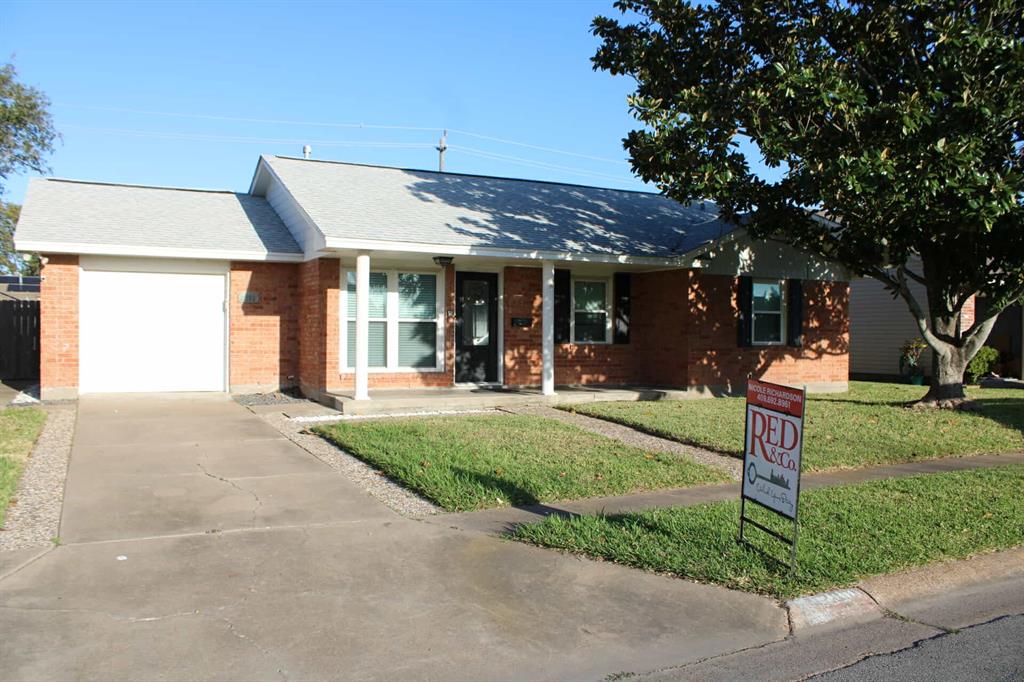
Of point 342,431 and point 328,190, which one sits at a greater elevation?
point 328,190

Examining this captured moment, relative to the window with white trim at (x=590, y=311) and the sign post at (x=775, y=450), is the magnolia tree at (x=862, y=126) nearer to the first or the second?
the window with white trim at (x=590, y=311)

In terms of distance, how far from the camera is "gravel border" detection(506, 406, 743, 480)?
32.2 feet

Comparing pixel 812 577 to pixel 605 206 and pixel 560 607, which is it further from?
pixel 605 206

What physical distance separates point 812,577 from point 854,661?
105 centimetres

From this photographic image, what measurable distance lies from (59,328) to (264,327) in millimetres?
3341

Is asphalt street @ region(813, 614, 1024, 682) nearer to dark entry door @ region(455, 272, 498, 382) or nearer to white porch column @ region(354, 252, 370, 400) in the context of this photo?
white porch column @ region(354, 252, 370, 400)

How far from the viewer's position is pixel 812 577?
18.9ft

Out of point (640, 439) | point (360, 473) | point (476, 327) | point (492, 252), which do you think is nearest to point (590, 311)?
point (476, 327)

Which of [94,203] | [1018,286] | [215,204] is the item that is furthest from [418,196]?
[1018,286]

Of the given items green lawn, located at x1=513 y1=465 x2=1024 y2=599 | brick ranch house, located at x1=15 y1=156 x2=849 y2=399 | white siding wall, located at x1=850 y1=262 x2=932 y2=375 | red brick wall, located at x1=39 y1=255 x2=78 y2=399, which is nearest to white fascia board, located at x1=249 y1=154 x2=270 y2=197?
brick ranch house, located at x1=15 y1=156 x2=849 y2=399

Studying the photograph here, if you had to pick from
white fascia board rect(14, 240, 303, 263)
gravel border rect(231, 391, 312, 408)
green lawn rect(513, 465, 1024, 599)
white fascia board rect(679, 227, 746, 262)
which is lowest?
green lawn rect(513, 465, 1024, 599)

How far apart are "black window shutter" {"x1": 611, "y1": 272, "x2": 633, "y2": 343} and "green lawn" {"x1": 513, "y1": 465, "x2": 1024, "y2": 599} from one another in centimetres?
899

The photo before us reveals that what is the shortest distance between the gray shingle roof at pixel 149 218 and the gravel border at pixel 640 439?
18.8ft

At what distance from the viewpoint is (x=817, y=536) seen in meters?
6.67
